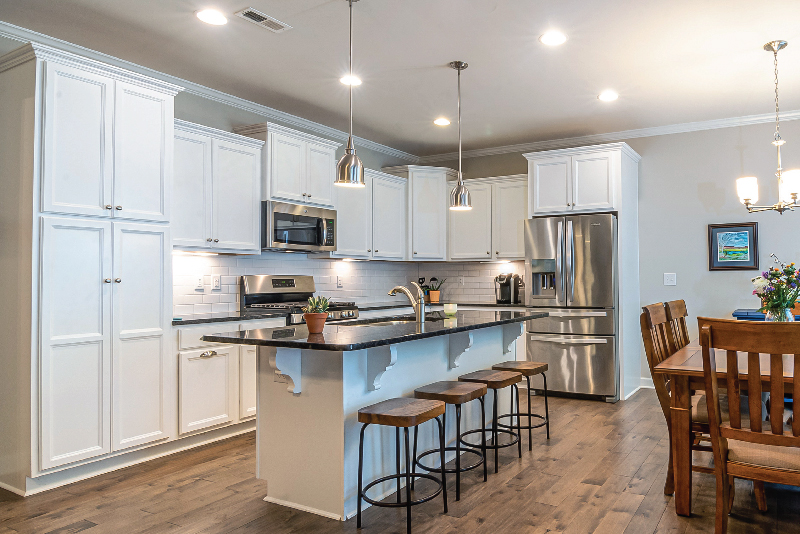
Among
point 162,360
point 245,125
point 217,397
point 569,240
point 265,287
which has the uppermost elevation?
point 245,125

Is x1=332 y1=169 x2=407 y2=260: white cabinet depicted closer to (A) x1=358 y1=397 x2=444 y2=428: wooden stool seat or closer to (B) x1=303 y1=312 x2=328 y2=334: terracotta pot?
(B) x1=303 y1=312 x2=328 y2=334: terracotta pot

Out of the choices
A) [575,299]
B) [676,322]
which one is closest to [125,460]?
[676,322]

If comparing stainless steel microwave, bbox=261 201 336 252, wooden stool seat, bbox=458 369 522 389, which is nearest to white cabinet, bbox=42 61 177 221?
stainless steel microwave, bbox=261 201 336 252

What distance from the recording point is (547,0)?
3037mm

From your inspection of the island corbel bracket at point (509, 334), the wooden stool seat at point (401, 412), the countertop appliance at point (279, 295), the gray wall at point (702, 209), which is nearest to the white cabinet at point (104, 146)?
the countertop appliance at point (279, 295)

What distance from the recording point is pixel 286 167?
471 cm

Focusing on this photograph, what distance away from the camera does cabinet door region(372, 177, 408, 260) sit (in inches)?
231

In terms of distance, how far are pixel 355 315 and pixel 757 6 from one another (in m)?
3.45

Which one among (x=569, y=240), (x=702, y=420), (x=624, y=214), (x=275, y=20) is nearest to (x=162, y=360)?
(x=275, y=20)

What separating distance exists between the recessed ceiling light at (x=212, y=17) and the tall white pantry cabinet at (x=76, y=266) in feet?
1.82

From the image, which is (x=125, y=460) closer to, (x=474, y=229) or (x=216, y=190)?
(x=216, y=190)

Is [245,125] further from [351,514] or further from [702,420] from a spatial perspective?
[702,420]

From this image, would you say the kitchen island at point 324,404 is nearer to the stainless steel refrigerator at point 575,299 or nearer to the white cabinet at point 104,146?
the white cabinet at point 104,146

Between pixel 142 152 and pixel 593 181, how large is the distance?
3.89 m
